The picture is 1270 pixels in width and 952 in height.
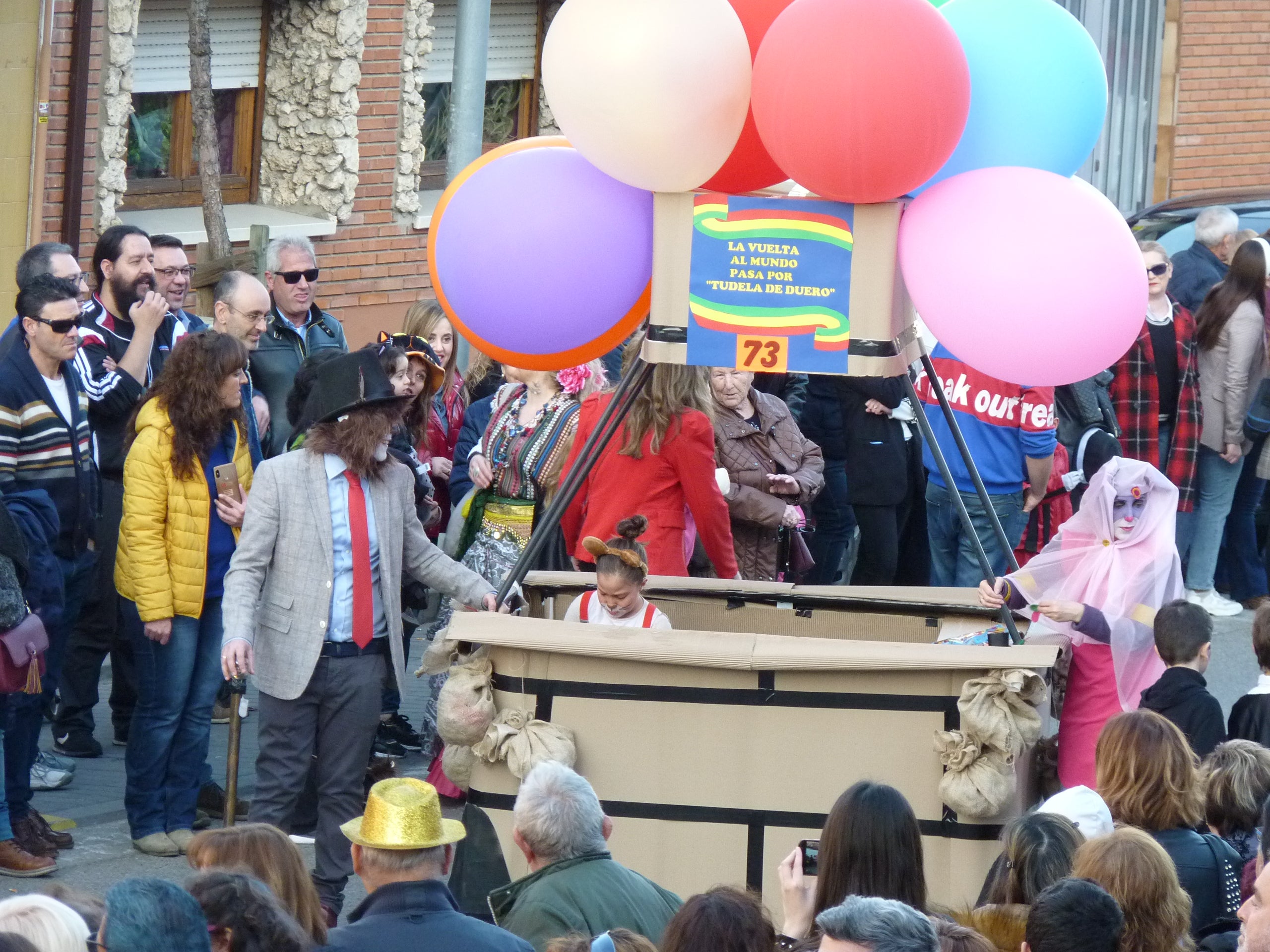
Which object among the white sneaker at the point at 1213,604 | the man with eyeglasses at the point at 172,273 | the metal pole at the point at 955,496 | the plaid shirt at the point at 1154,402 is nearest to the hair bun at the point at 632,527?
the metal pole at the point at 955,496

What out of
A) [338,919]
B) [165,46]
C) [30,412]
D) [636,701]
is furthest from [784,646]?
[165,46]

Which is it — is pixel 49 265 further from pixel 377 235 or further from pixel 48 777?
pixel 377 235

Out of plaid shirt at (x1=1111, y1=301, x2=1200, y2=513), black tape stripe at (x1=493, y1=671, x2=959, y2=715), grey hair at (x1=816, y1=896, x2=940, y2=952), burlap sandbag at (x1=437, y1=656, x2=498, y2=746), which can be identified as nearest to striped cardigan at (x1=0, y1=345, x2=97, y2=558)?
burlap sandbag at (x1=437, y1=656, x2=498, y2=746)

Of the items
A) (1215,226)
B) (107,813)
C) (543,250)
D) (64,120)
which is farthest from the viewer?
(1215,226)

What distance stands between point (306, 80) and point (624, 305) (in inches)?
274

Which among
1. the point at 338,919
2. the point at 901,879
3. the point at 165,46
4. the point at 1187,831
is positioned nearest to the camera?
the point at 901,879

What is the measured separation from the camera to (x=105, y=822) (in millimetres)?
6605

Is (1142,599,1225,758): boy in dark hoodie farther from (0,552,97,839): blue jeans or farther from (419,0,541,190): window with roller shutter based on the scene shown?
(419,0,541,190): window with roller shutter

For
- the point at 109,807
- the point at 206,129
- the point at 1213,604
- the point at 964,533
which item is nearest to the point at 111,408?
the point at 109,807

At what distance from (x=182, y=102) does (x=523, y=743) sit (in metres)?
7.32

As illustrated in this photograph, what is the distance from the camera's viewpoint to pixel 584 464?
5.83 m

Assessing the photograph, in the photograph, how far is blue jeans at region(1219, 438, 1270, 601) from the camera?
10.5 meters

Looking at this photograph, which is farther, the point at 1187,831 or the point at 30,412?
the point at 30,412

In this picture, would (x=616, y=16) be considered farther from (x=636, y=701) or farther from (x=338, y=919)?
(x=338, y=919)
